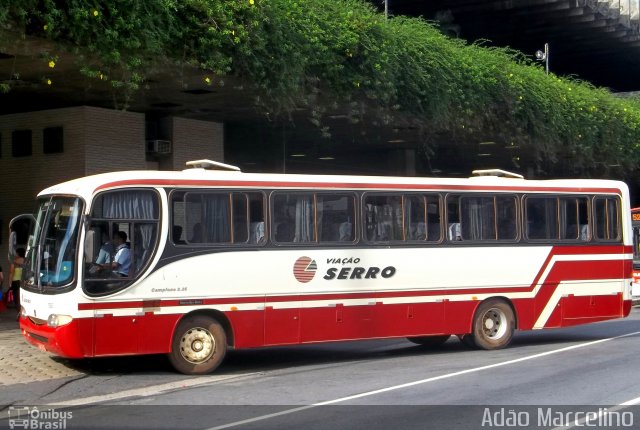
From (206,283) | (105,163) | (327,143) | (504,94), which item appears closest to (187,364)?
(206,283)

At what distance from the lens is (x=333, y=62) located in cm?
1925

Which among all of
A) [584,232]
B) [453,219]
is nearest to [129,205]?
[453,219]

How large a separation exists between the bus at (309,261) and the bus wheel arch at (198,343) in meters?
0.02

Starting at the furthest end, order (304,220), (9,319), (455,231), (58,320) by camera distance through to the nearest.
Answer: (9,319) < (455,231) < (304,220) < (58,320)

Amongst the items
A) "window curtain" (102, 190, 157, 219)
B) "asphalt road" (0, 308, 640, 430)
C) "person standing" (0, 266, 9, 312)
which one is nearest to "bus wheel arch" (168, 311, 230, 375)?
"asphalt road" (0, 308, 640, 430)

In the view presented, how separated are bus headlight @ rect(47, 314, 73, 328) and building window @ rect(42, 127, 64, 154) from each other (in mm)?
9800

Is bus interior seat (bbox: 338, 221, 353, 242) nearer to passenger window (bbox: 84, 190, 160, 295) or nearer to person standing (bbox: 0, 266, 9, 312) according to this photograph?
passenger window (bbox: 84, 190, 160, 295)

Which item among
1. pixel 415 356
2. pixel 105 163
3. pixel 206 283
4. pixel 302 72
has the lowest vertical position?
pixel 415 356

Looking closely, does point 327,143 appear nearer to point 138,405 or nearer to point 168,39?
point 168,39

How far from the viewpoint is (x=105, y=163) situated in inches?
865

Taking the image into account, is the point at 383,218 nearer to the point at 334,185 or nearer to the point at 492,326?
the point at 334,185

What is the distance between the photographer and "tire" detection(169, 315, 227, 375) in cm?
1360

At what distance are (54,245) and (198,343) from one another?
2.55 meters

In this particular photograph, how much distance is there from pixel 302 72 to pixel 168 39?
3.49 meters
